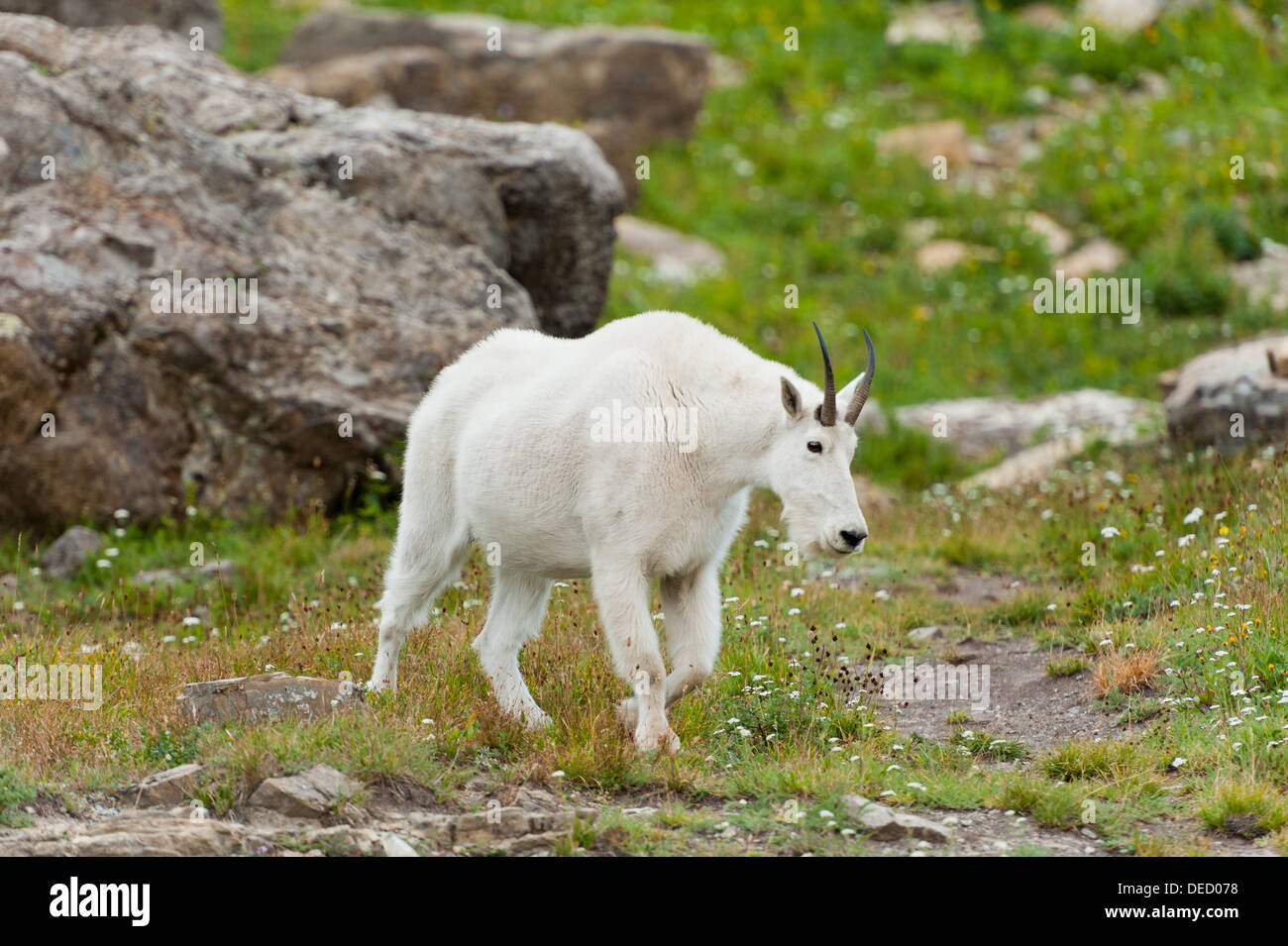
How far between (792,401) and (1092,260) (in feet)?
47.6

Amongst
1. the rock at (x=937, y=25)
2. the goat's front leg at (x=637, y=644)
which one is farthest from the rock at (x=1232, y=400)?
the rock at (x=937, y=25)

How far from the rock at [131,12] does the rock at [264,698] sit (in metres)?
15.3

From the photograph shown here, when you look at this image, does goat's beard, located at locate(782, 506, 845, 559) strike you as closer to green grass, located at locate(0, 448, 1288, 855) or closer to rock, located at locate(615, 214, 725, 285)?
green grass, located at locate(0, 448, 1288, 855)

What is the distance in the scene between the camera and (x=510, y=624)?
8445mm

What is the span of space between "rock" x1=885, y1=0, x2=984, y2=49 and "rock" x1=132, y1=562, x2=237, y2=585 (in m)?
19.1

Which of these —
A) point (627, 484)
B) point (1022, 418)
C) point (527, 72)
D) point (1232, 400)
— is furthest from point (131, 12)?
point (627, 484)

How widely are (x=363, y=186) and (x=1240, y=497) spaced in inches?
329

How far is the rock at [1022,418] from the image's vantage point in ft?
50.2

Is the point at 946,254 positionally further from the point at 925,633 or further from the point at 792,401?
the point at 792,401

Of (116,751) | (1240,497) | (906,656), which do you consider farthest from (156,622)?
(1240,497)

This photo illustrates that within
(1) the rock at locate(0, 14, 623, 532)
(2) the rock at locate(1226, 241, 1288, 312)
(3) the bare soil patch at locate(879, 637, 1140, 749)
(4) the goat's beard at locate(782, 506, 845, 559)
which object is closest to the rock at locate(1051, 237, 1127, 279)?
(2) the rock at locate(1226, 241, 1288, 312)

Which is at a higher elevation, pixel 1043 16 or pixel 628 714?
pixel 1043 16

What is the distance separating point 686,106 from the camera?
22.9 meters

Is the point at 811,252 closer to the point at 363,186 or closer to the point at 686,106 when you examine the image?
the point at 686,106
